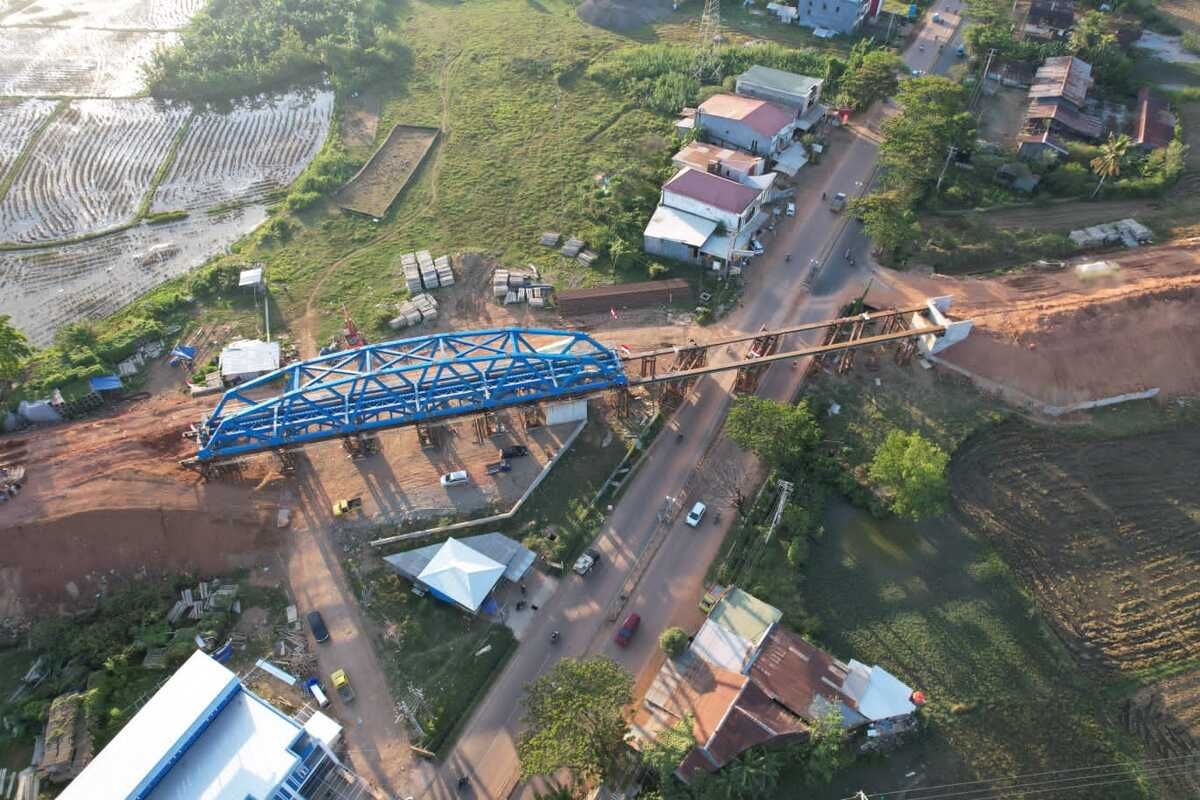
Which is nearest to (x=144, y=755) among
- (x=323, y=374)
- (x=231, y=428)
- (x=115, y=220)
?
(x=231, y=428)

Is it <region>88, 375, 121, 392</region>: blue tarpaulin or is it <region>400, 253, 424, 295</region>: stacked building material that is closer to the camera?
<region>88, 375, 121, 392</region>: blue tarpaulin

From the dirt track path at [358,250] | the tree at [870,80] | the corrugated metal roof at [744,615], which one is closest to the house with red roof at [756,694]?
the corrugated metal roof at [744,615]

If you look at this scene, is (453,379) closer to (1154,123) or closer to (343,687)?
(343,687)

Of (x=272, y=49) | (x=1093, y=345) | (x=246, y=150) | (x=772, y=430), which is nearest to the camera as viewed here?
(x=772, y=430)

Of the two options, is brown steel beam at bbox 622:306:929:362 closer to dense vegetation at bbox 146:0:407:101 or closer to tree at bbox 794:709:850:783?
tree at bbox 794:709:850:783

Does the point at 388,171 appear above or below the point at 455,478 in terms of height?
above

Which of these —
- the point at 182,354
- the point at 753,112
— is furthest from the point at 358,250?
the point at 753,112

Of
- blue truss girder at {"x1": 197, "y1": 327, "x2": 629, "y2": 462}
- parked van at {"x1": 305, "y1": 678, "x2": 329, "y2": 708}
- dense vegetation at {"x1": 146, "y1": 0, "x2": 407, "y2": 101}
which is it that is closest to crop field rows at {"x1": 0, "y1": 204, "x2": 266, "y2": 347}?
blue truss girder at {"x1": 197, "y1": 327, "x2": 629, "y2": 462}
